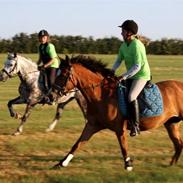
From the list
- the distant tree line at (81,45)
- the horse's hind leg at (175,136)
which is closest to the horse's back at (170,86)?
the horse's hind leg at (175,136)

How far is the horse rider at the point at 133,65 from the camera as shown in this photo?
8727 mm

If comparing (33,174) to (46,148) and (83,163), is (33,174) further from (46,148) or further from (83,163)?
(46,148)

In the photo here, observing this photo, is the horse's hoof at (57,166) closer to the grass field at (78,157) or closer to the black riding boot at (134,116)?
the grass field at (78,157)

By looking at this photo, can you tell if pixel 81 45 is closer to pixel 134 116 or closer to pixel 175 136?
pixel 175 136

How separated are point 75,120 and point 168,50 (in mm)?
51620

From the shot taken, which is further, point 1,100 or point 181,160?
point 1,100

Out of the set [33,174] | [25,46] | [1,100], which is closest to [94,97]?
[33,174]

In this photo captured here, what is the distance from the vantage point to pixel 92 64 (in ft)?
30.2

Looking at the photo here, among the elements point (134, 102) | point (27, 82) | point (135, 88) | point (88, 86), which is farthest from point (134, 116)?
point (27, 82)

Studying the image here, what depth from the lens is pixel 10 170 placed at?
903 centimetres

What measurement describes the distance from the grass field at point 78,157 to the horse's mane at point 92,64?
5.88ft

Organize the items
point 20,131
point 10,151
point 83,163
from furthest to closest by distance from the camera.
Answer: point 20,131 → point 10,151 → point 83,163

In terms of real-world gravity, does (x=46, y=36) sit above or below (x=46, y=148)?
above

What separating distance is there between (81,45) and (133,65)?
53769mm
